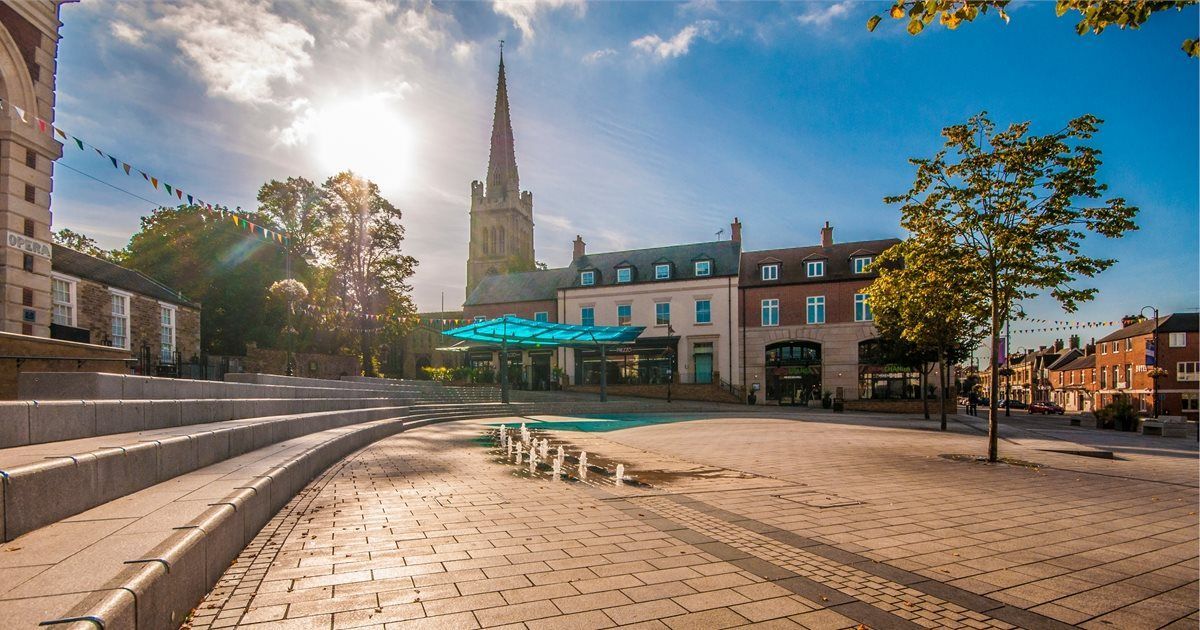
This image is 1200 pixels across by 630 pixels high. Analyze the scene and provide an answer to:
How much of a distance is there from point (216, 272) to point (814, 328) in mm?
39263

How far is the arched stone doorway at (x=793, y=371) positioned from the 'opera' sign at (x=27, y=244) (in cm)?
3806

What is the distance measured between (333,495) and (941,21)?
26.3 ft

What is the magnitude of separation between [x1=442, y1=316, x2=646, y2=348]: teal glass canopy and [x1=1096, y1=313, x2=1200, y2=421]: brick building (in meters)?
46.2

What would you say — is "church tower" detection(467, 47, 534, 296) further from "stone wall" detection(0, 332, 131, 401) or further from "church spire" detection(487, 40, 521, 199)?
"stone wall" detection(0, 332, 131, 401)

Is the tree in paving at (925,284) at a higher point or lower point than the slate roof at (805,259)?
lower

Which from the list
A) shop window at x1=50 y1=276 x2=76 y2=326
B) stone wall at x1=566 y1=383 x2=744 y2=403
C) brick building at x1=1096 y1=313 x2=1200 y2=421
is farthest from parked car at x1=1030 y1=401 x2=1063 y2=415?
shop window at x1=50 y1=276 x2=76 y2=326

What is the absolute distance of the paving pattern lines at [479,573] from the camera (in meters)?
3.71

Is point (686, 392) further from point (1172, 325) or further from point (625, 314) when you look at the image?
point (1172, 325)

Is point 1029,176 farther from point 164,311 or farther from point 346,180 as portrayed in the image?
point 346,180

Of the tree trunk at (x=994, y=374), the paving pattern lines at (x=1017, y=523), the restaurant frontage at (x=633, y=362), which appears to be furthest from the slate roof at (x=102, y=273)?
the restaurant frontage at (x=633, y=362)

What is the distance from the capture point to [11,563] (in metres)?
2.92

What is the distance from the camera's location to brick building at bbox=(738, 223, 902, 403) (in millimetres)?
40531

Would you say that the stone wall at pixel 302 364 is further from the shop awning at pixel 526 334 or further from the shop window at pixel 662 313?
the shop window at pixel 662 313

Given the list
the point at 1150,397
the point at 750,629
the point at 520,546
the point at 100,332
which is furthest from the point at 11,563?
the point at 1150,397
